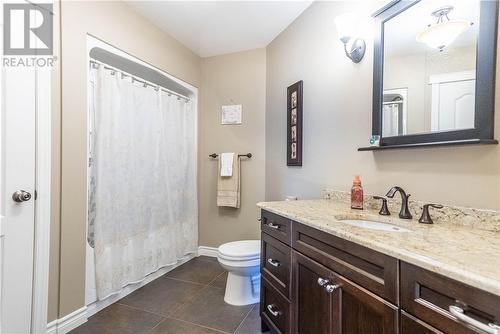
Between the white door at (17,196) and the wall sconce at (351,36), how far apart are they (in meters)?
1.82

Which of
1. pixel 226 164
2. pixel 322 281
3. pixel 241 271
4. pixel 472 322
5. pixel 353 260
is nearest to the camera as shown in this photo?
pixel 472 322

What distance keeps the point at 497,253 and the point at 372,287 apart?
0.35 metres

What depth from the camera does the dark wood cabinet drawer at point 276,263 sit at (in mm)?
1342

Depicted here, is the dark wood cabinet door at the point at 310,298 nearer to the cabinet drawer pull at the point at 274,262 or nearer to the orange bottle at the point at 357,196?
the cabinet drawer pull at the point at 274,262

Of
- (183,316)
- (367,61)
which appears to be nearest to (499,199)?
(367,61)

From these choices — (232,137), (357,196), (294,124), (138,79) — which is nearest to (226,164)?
(232,137)

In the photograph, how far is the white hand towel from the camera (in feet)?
9.17

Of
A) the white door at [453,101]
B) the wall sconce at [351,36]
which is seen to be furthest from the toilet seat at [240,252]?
the wall sconce at [351,36]

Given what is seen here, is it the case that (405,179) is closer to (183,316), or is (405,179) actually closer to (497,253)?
(497,253)

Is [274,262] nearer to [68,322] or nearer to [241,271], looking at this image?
[241,271]

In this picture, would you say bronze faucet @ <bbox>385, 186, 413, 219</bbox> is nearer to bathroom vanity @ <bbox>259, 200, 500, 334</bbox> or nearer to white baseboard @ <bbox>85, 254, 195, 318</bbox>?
bathroom vanity @ <bbox>259, 200, 500, 334</bbox>

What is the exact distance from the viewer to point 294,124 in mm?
2211

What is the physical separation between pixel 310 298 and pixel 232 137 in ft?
6.65
